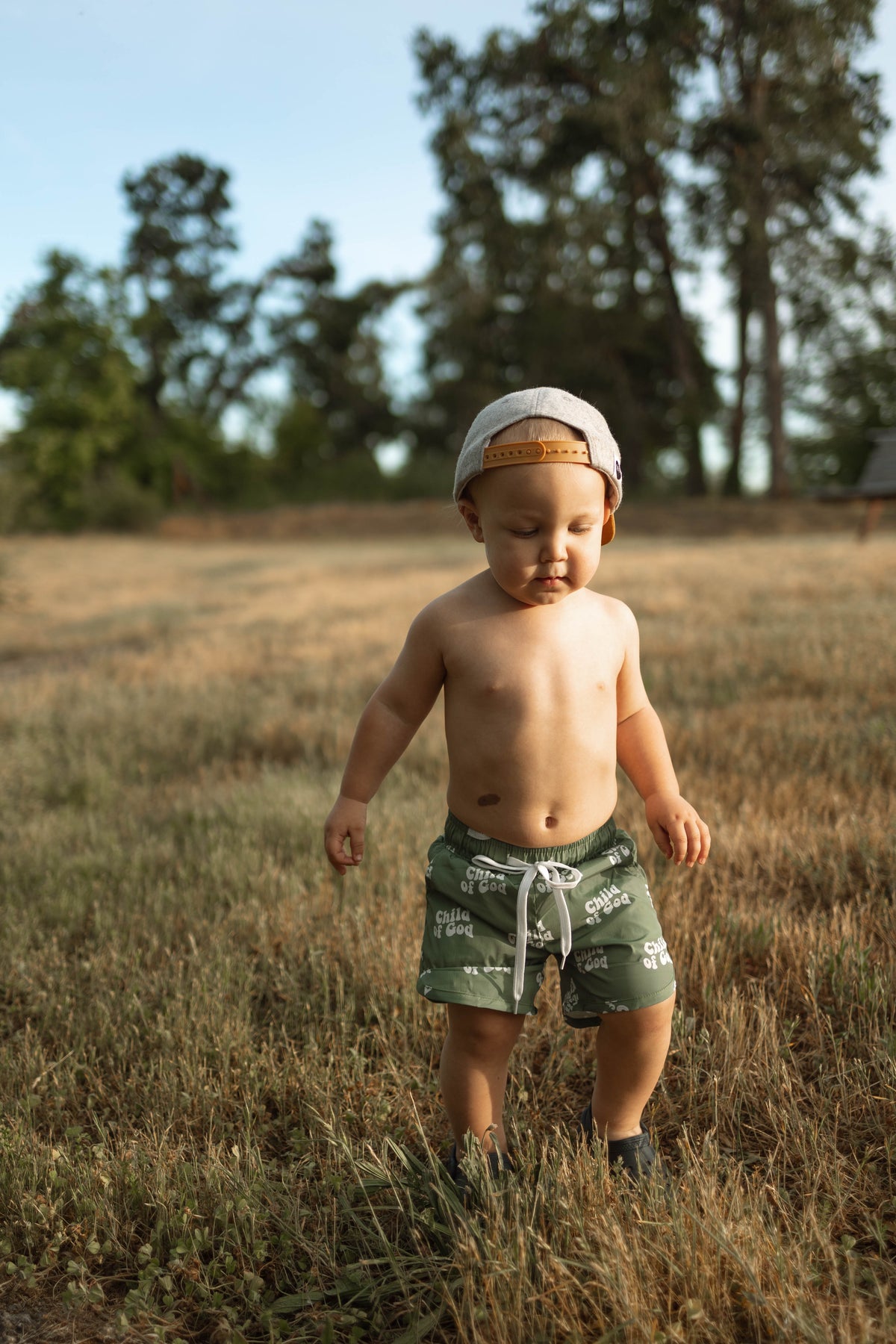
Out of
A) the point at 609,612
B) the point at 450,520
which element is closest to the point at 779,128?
the point at 450,520

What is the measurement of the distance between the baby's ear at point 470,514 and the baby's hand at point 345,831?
66cm

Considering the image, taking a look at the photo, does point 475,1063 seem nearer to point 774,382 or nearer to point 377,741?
point 377,741

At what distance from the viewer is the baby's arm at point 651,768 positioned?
7.05 ft

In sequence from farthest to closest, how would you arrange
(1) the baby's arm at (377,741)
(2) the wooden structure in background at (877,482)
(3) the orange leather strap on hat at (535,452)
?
(2) the wooden structure in background at (877,482) < (1) the baby's arm at (377,741) < (3) the orange leather strap on hat at (535,452)

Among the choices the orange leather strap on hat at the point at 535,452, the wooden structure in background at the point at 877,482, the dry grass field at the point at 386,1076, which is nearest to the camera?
the dry grass field at the point at 386,1076

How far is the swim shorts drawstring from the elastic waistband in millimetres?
25

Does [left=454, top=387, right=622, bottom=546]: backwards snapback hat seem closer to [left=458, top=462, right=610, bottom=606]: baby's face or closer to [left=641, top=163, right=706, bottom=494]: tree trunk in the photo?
[left=458, top=462, right=610, bottom=606]: baby's face

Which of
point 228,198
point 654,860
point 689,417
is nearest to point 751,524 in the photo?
point 689,417

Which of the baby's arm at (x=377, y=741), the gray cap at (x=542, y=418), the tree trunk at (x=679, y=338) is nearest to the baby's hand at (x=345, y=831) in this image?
the baby's arm at (x=377, y=741)

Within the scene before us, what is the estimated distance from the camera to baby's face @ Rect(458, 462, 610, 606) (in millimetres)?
1892

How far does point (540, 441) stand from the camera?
187cm

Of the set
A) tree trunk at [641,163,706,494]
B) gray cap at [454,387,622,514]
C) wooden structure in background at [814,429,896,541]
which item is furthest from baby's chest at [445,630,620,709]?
tree trunk at [641,163,706,494]

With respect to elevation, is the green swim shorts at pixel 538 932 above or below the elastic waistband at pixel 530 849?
below

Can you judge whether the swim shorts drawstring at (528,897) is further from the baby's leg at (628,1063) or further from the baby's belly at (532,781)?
the baby's leg at (628,1063)
